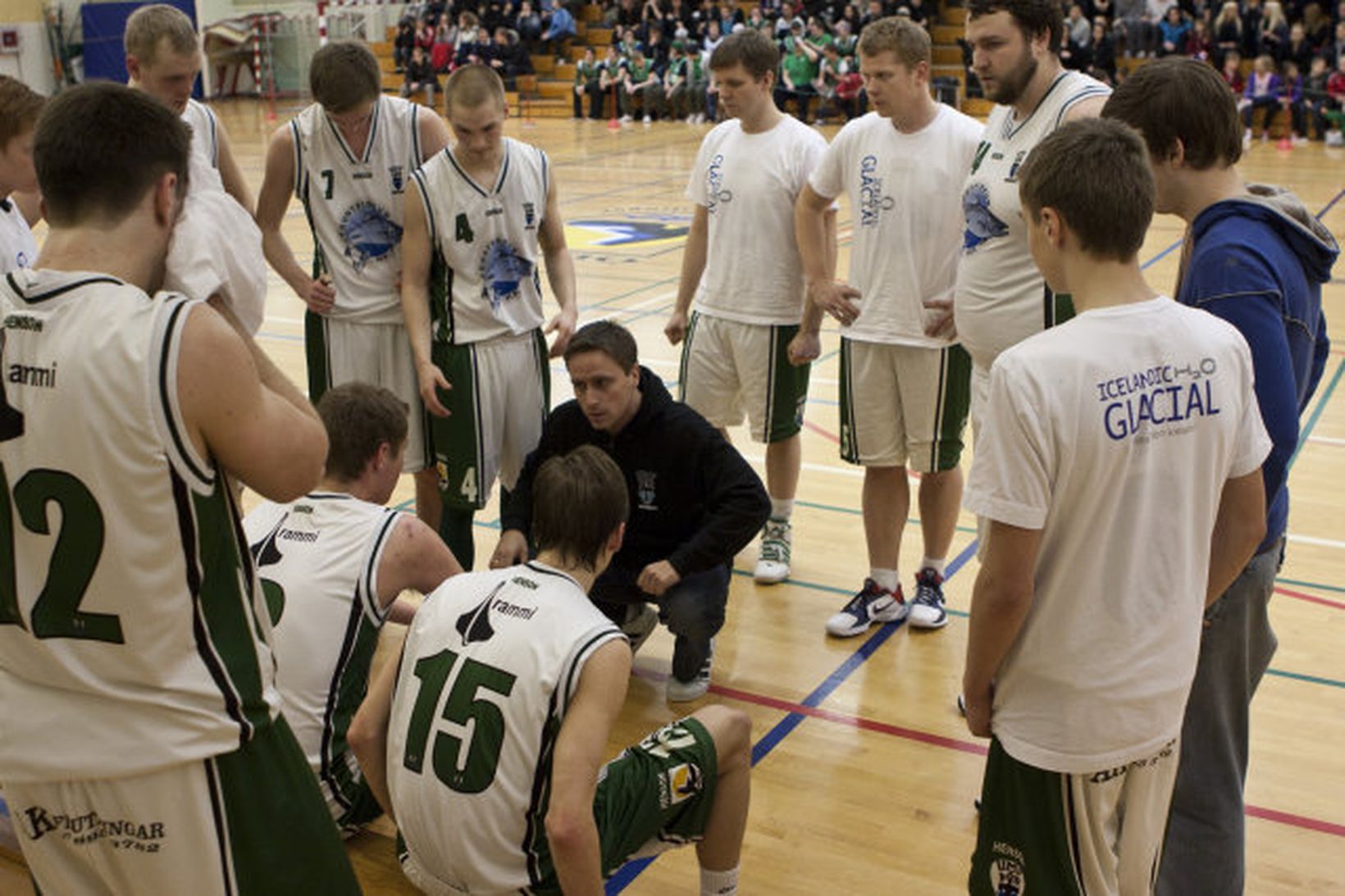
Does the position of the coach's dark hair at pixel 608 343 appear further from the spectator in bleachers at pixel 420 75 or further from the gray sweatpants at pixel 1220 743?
the spectator in bleachers at pixel 420 75

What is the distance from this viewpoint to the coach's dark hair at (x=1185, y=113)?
260 centimetres

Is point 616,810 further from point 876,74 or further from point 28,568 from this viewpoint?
point 876,74

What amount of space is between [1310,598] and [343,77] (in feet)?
13.4

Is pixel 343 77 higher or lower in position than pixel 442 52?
higher

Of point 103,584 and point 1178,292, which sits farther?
point 1178,292

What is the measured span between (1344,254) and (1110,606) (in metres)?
11.0

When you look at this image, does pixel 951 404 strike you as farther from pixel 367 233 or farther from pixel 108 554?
pixel 108 554

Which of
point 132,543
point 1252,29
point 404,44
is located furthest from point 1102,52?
point 132,543

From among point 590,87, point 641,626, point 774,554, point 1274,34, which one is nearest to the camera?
point 641,626

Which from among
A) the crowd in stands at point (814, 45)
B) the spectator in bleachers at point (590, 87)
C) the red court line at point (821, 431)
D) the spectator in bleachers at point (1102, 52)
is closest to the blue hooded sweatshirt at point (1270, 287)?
the red court line at point (821, 431)

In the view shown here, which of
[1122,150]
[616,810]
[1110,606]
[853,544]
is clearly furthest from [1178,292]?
[853,544]

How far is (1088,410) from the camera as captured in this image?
2.26m

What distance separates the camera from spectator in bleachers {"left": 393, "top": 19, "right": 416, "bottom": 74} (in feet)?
87.5

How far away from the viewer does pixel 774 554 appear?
562cm
